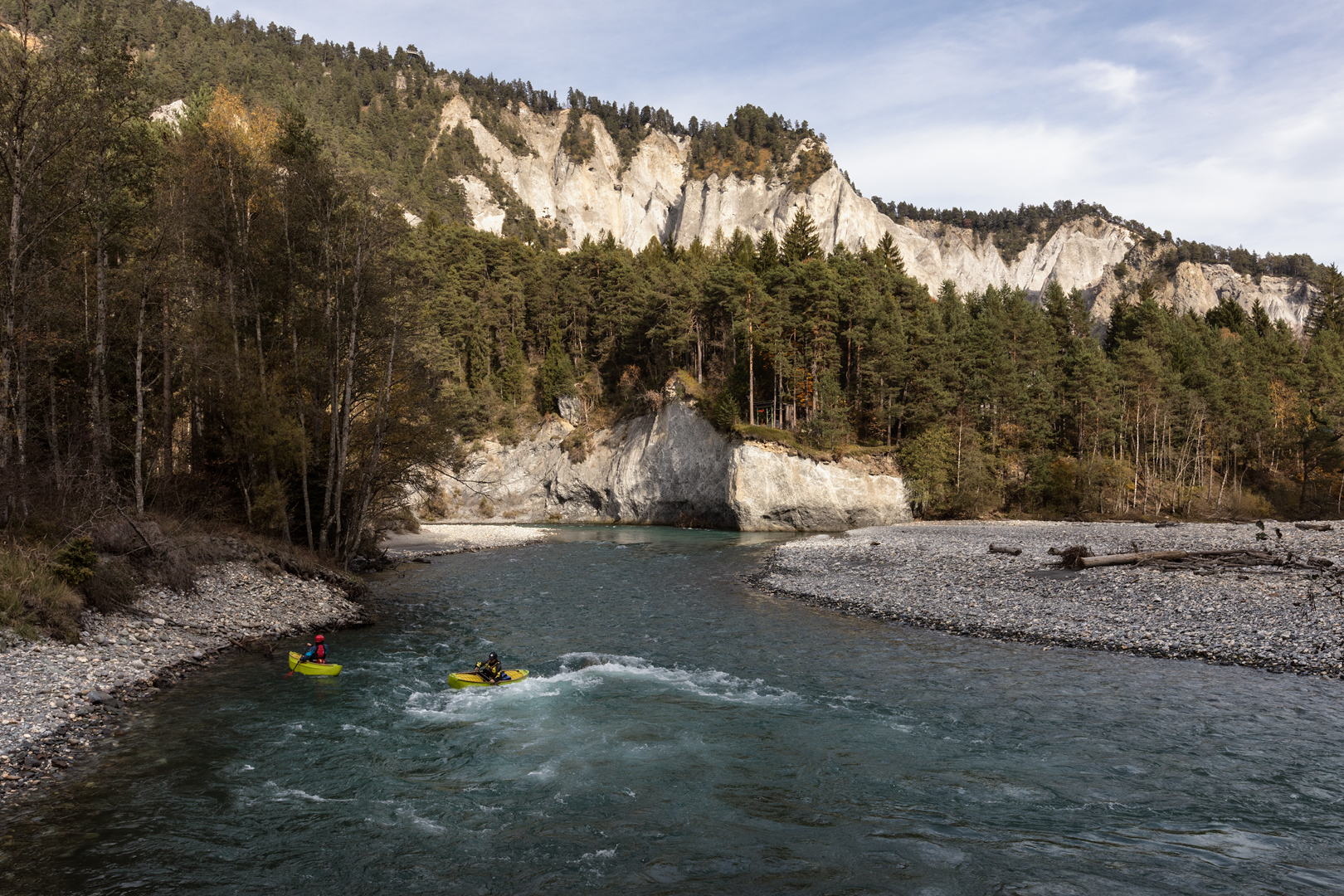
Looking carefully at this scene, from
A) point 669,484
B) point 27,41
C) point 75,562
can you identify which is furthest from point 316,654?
point 669,484

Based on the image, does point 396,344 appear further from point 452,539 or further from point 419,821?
point 452,539

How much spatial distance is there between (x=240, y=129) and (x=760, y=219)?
432 feet

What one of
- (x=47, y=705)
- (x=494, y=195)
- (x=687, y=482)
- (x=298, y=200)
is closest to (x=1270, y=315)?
(x=687, y=482)

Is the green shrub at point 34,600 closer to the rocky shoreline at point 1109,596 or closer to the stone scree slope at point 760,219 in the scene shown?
the rocky shoreline at point 1109,596

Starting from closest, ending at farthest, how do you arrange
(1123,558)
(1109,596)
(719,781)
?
1. (719,781)
2. (1109,596)
3. (1123,558)

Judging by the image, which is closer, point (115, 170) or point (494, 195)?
point (115, 170)

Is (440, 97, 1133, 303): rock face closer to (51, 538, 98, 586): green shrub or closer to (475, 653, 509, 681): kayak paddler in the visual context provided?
(51, 538, 98, 586): green shrub

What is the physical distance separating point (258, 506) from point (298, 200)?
444 inches

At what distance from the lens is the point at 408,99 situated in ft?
488

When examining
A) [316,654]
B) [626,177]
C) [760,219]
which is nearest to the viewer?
[316,654]

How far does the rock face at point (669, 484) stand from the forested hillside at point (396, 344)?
2.47m

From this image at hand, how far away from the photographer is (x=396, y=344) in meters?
27.6

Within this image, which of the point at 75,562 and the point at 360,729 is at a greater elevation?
the point at 75,562

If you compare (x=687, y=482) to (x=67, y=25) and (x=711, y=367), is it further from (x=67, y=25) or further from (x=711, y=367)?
(x=67, y=25)
